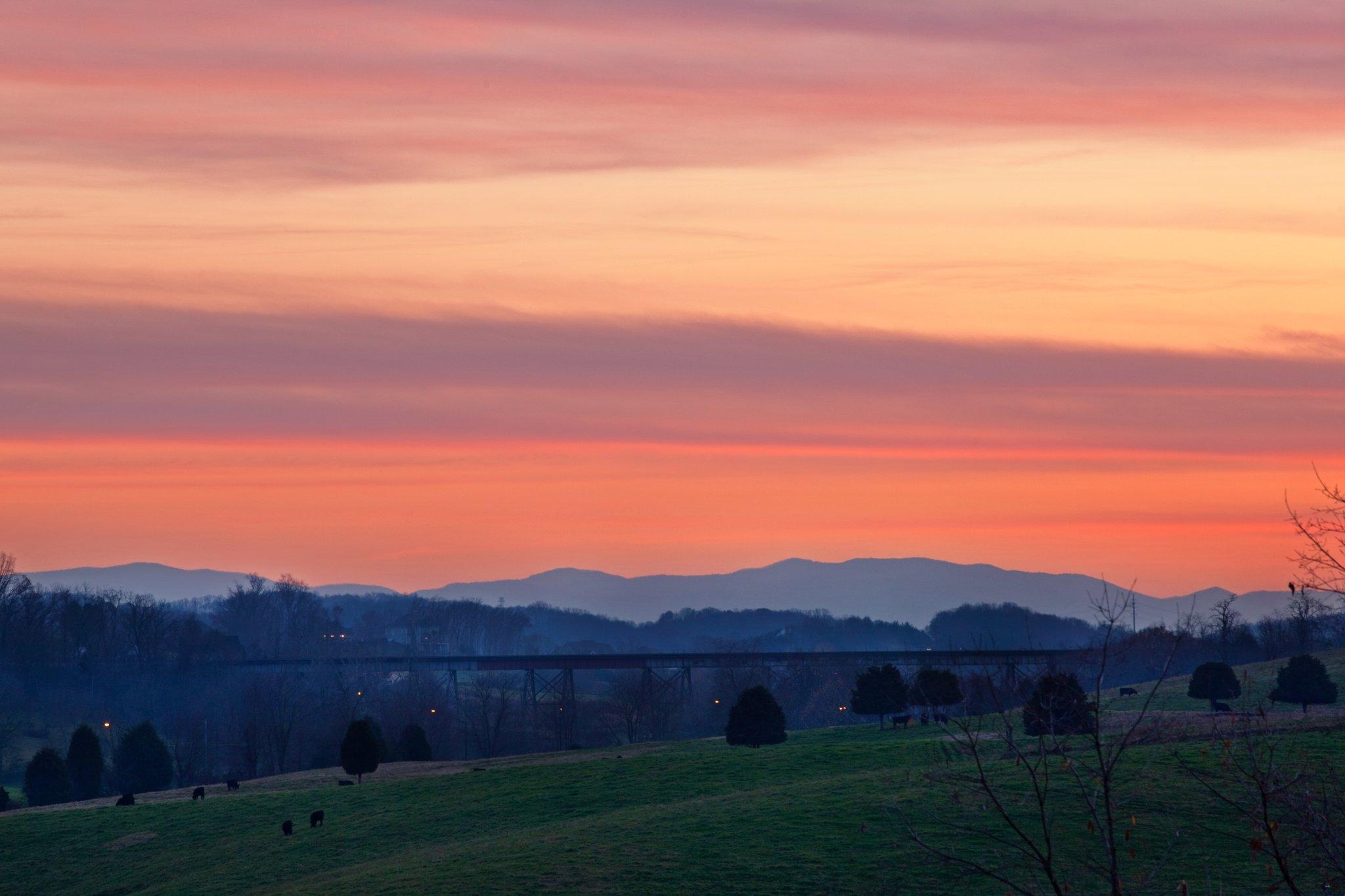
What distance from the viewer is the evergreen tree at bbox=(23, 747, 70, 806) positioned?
79.4 m

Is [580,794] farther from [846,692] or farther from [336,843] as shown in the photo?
[846,692]

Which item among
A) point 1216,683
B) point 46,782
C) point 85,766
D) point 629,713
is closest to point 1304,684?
point 1216,683

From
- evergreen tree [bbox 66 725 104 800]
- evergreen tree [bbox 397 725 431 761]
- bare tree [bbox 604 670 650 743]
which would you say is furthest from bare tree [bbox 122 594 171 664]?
evergreen tree [bbox 397 725 431 761]

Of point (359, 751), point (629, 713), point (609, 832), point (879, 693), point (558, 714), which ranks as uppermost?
point (879, 693)

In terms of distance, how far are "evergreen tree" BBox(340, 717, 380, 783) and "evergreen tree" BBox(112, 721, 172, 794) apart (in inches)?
1058

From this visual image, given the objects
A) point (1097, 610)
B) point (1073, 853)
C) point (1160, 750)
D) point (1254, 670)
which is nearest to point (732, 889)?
point (1073, 853)

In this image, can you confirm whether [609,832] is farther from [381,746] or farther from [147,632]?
[147,632]

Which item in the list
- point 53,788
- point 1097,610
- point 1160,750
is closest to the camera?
point 1097,610

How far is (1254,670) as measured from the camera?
81125 millimetres

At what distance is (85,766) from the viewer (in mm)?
84375

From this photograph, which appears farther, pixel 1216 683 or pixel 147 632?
pixel 147 632

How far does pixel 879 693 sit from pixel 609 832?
130ft

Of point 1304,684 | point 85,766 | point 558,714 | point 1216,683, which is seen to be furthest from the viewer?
point 558,714

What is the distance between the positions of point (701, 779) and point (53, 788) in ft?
167
